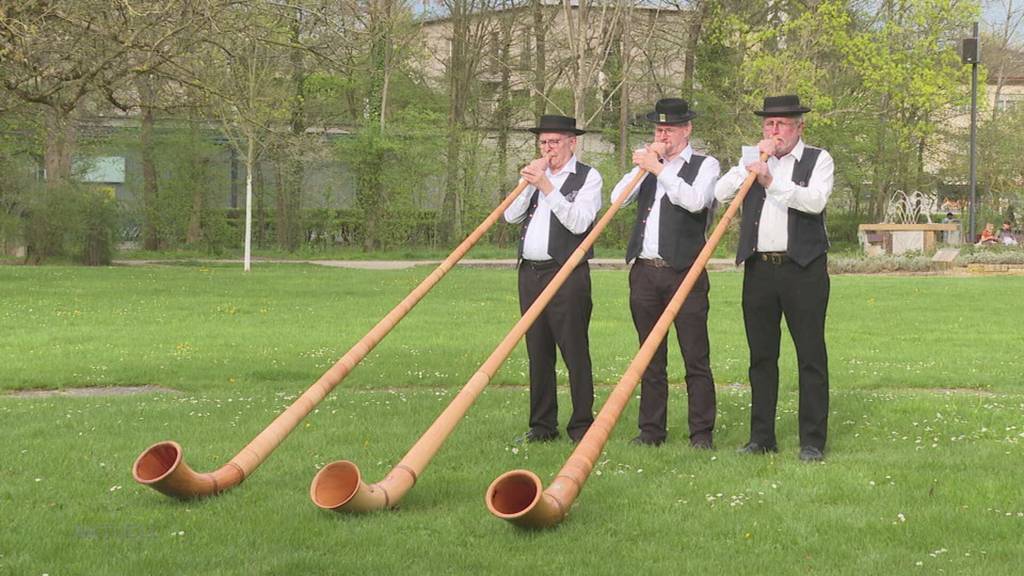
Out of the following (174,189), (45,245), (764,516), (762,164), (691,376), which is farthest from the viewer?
(174,189)

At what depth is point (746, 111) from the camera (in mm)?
40625

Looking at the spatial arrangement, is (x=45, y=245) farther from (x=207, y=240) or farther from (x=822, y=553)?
(x=822, y=553)

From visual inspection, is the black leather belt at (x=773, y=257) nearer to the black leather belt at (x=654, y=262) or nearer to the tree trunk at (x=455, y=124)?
the black leather belt at (x=654, y=262)

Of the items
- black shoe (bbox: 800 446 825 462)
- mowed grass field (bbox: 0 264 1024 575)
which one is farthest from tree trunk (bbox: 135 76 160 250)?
black shoe (bbox: 800 446 825 462)

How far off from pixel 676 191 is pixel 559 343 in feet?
4.17

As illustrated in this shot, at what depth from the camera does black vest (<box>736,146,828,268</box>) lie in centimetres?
720

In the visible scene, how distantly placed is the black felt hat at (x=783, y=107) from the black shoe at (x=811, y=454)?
1994mm

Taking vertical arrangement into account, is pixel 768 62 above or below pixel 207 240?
above

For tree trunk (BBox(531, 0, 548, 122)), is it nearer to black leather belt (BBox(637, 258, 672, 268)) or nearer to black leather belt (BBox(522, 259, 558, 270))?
black leather belt (BBox(522, 259, 558, 270))

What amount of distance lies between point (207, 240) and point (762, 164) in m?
31.4

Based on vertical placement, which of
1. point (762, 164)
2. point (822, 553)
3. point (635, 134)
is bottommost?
point (822, 553)

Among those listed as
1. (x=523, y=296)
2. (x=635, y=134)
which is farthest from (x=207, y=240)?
(x=523, y=296)

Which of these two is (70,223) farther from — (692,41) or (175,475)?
(175,475)

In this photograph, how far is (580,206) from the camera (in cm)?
770
